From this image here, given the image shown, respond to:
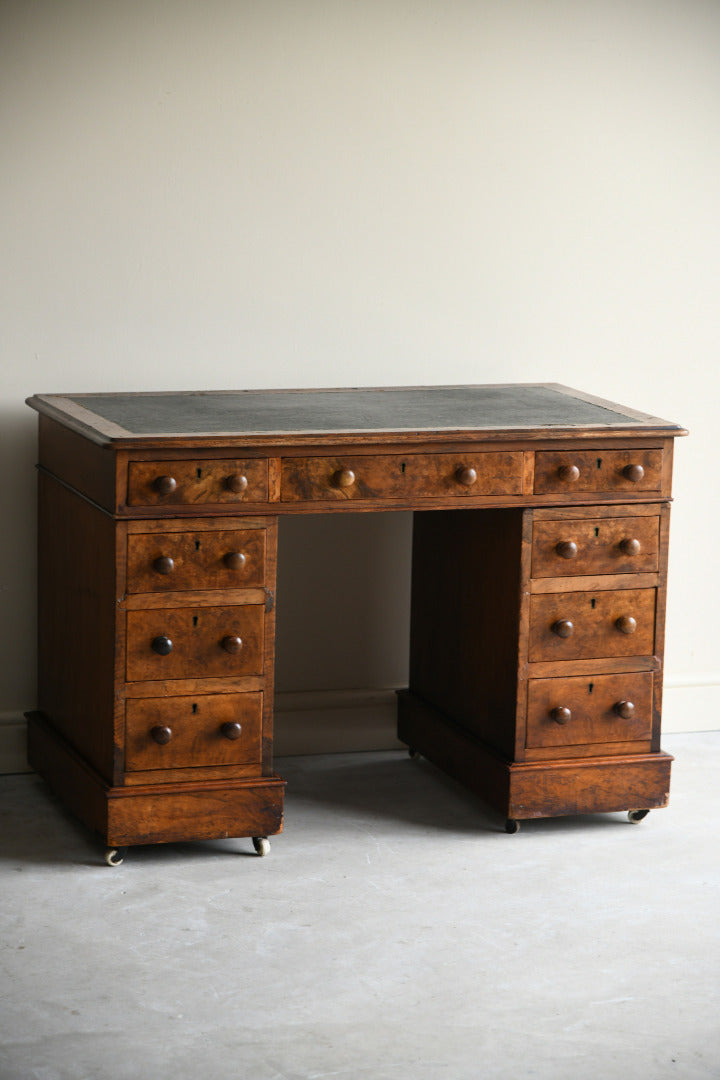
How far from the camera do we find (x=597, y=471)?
336 centimetres

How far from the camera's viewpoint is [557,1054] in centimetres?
249

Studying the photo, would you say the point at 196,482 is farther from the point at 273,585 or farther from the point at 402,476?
the point at 402,476

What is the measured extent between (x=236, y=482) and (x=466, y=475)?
0.50 m

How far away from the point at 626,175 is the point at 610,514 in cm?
112

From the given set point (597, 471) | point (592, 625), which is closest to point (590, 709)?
point (592, 625)

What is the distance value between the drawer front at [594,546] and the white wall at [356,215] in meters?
0.71

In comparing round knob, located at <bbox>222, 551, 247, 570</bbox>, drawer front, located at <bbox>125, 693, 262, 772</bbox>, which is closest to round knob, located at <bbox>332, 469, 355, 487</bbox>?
round knob, located at <bbox>222, 551, 247, 570</bbox>

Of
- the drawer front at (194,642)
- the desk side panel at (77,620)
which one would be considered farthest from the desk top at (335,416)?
the drawer front at (194,642)

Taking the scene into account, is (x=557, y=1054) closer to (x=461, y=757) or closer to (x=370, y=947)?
(x=370, y=947)

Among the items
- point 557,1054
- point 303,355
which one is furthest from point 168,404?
point 557,1054

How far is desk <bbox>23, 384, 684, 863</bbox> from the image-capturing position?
3.13m

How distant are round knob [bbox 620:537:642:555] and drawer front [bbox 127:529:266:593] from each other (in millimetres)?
827

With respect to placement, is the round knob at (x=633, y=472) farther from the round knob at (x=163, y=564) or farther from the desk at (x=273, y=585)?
the round knob at (x=163, y=564)

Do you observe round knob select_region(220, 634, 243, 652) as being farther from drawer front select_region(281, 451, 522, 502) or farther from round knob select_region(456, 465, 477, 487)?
round knob select_region(456, 465, 477, 487)
